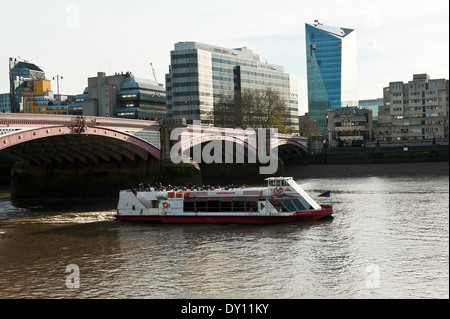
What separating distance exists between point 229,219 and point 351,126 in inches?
3705

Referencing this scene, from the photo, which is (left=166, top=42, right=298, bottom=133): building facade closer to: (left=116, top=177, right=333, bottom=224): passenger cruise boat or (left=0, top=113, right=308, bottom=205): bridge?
(left=0, top=113, right=308, bottom=205): bridge

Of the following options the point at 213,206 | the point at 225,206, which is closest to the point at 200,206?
the point at 213,206

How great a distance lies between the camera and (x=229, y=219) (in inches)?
1405

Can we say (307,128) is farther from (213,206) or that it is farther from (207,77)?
(213,206)

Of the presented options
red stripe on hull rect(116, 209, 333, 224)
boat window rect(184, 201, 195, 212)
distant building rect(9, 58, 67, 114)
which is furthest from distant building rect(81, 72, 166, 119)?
boat window rect(184, 201, 195, 212)

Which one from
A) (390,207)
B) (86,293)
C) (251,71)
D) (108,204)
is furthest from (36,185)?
(251,71)

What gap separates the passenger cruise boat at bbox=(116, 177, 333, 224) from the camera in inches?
1383

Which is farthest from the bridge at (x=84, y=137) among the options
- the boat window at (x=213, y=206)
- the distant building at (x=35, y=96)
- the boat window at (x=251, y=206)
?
the distant building at (x=35, y=96)

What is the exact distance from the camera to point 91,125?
4388 centimetres

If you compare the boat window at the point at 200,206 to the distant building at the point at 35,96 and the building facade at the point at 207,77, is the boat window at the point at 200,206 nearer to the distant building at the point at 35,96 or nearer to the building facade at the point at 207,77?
the building facade at the point at 207,77

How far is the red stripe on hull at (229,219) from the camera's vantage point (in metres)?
34.8

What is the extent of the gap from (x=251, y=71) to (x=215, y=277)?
116m

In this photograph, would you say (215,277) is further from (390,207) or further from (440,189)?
(440,189)
